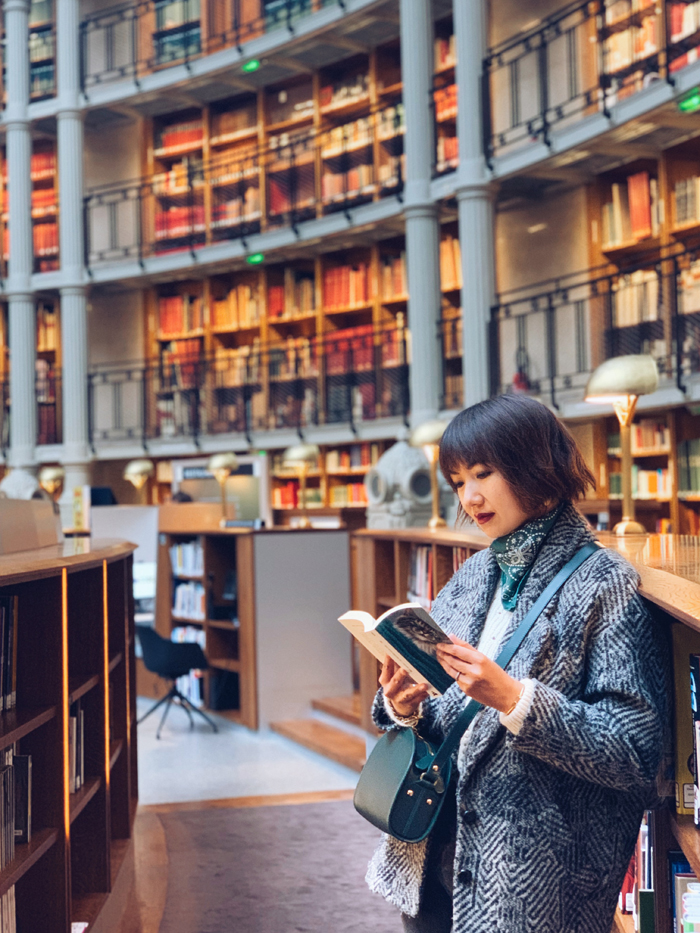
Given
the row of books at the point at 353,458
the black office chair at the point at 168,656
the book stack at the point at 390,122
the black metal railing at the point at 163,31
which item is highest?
the black metal railing at the point at 163,31

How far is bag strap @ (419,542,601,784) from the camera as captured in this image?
1443 mm

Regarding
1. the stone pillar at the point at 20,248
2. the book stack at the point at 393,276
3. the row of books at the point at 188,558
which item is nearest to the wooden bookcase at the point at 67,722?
the row of books at the point at 188,558

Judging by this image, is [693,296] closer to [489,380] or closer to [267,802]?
[489,380]

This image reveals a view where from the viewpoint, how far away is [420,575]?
4969 millimetres

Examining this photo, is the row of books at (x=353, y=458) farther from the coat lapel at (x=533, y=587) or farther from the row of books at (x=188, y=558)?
the coat lapel at (x=533, y=587)

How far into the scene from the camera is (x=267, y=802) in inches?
208

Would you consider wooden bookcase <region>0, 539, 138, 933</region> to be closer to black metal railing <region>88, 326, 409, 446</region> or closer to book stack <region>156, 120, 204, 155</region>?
black metal railing <region>88, 326, 409, 446</region>

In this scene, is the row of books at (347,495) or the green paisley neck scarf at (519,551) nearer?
the green paisley neck scarf at (519,551)

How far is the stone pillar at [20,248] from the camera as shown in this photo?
12.4m

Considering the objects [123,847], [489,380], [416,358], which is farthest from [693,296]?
[123,847]

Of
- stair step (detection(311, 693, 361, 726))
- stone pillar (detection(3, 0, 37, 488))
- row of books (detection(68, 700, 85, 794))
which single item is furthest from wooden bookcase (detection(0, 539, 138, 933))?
stone pillar (detection(3, 0, 37, 488))

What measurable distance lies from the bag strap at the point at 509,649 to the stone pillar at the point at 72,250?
36.5 feet

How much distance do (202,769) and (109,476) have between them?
777cm

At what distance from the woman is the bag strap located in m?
0.01
